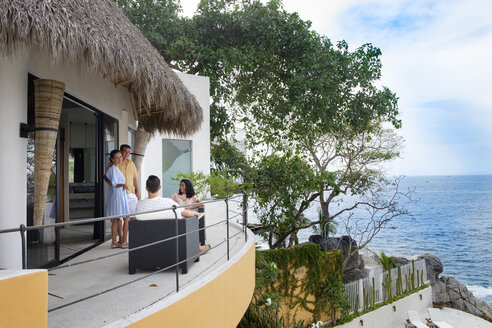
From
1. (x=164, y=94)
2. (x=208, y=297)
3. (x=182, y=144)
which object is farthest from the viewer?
(x=182, y=144)

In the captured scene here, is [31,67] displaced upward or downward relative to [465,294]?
upward

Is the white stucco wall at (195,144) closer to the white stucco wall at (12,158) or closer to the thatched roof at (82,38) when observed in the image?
the thatched roof at (82,38)

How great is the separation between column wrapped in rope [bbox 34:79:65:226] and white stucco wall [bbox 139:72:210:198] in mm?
7784

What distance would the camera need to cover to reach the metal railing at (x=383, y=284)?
1483 cm

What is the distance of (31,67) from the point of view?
175 inches

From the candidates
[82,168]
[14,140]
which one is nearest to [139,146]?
[82,168]

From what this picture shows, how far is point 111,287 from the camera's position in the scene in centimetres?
391

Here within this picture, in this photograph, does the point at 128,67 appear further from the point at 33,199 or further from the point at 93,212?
the point at 93,212

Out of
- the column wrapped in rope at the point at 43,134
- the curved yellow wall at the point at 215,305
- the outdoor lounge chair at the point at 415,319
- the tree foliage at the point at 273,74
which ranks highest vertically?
the tree foliage at the point at 273,74

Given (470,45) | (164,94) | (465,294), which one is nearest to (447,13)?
(470,45)

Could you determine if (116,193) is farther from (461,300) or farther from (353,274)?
(461,300)

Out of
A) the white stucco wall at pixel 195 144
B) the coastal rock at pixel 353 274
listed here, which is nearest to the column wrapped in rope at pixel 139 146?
the white stucco wall at pixel 195 144

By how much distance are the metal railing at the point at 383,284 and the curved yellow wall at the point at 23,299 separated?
534 inches

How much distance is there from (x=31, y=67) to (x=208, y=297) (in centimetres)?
311
